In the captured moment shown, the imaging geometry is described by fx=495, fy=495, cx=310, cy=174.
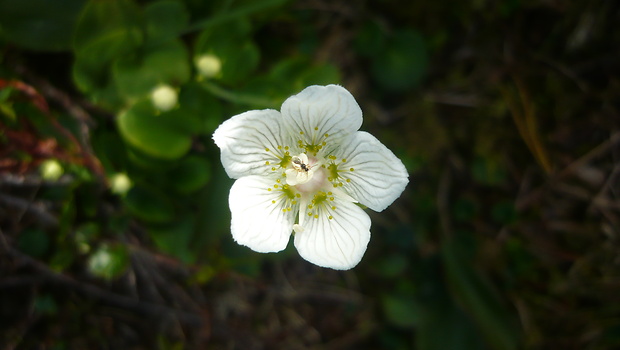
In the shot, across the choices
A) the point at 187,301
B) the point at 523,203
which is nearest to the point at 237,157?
the point at 187,301

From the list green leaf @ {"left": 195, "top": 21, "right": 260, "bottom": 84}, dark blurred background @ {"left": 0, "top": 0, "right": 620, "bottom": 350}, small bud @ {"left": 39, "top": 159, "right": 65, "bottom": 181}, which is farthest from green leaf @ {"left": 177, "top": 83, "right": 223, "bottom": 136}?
small bud @ {"left": 39, "top": 159, "right": 65, "bottom": 181}

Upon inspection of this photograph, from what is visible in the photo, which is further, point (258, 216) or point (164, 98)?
point (164, 98)

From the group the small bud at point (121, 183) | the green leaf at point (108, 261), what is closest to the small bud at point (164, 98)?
Answer: the small bud at point (121, 183)

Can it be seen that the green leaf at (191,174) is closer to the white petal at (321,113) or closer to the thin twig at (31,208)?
the white petal at (321,113)

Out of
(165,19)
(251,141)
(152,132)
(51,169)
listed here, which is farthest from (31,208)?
(251,141)

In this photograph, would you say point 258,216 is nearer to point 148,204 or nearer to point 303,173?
point 303,173

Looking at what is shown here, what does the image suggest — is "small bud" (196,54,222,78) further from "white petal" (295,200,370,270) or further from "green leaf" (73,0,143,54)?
"white petal" (295,200,370,270)
